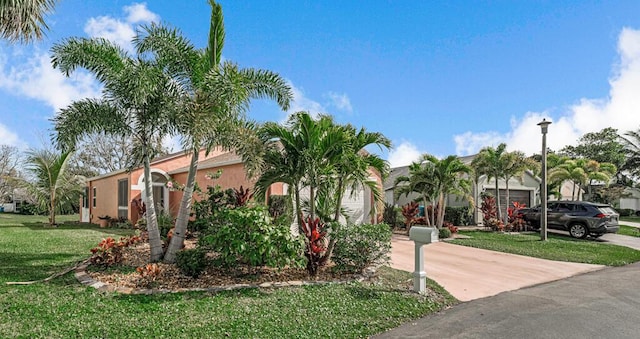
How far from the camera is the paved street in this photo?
15.9 ft

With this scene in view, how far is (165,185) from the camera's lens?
18625mm

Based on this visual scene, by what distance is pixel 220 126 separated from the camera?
7.83 metres

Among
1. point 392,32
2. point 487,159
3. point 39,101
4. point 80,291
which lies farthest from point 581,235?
point 39,101

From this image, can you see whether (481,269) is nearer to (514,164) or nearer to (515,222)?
(515,222)

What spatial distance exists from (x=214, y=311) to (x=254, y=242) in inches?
57.2

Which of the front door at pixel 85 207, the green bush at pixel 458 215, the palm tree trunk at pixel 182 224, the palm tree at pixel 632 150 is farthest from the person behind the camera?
the palm tree at pixel 632 150

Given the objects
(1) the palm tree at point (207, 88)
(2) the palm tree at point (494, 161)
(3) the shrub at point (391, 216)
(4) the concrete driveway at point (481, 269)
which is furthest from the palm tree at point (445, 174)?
(1) the palm tree at point (207, 88)

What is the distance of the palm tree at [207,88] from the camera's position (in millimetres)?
7320

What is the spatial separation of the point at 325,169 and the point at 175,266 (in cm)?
363

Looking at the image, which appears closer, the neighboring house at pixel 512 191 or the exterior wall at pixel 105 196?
the exterior wall at pixel 105 196

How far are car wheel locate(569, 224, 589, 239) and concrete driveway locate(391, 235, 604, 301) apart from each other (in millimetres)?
6899

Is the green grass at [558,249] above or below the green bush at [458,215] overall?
below

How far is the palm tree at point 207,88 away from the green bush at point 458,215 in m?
14.6

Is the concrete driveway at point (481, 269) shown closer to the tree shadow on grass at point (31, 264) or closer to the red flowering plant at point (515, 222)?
the red flowering plant at point (515, 222)
